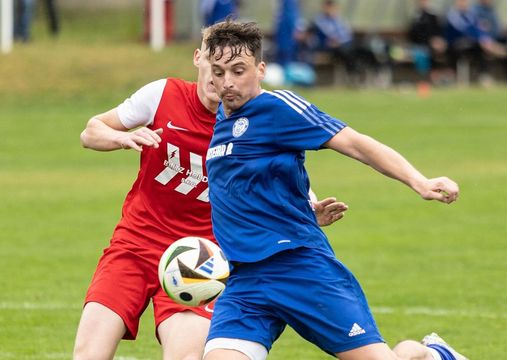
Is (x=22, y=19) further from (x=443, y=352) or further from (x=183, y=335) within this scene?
(x=443, y=352)

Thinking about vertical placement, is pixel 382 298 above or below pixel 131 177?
above

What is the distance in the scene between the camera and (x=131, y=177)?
19.2m

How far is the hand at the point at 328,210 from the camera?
6.64 metres

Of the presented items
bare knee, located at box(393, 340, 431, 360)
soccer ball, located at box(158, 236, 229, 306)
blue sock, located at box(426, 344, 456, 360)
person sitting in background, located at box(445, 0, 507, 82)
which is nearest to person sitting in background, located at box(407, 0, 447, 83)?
person sitting in background, located at box(445, 0, 507, 82)

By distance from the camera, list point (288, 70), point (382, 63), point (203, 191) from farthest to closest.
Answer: point (382, 63) → point (288, 70) → point (203, 191)

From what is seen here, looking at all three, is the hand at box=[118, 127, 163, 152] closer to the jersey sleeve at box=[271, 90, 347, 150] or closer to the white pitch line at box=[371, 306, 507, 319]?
the jersey sleeve at box=[271, 90, 347, 150]

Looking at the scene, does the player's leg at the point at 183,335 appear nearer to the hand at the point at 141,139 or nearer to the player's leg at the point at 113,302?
the player's leg at the point at 113,302

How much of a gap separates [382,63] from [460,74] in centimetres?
259

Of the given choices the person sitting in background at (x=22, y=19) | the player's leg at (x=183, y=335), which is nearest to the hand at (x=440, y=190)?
the player's leg at (x=183, y=335)

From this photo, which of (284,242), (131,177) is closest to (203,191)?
(284,242)

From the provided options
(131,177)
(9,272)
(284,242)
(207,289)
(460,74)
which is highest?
(284,242)

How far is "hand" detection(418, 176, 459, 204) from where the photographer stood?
5.72 metres

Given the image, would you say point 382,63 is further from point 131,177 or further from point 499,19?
point 131,177

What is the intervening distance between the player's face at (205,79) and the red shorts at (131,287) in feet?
2.98
